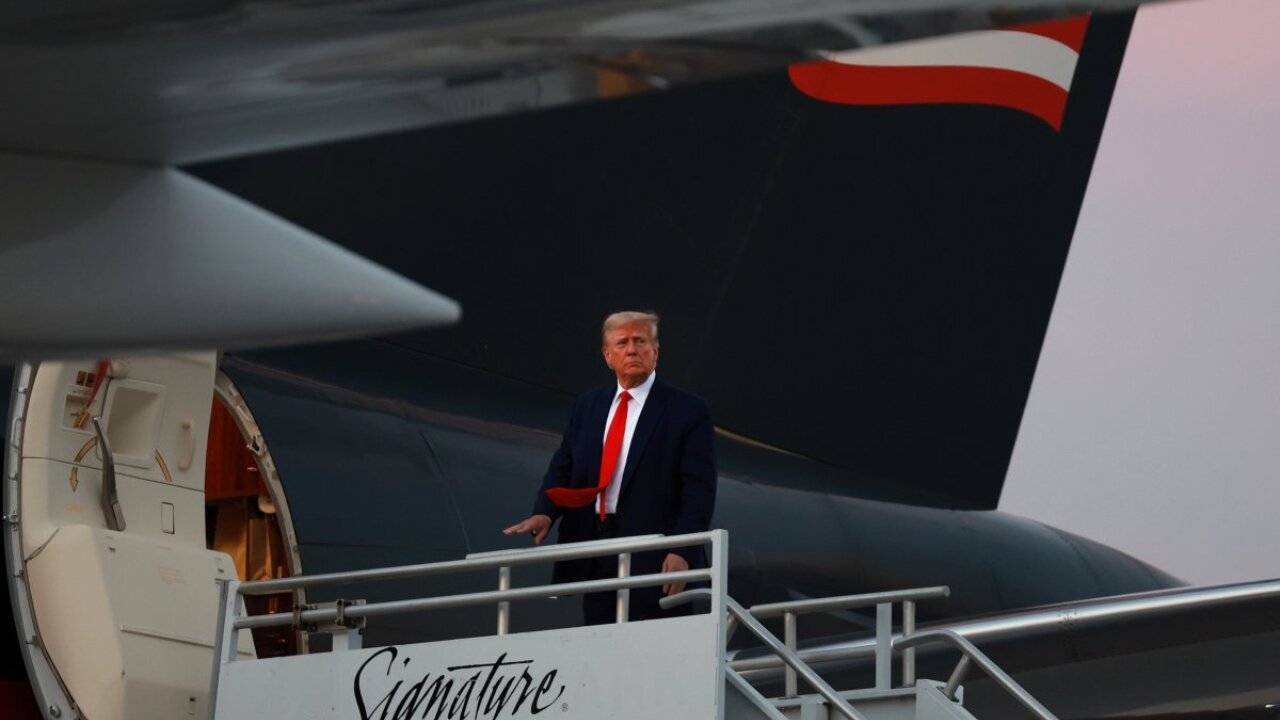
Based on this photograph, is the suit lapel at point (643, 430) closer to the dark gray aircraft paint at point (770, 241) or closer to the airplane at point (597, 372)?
the airplane at point (597, 372)

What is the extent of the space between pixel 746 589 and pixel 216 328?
6140 millimetres

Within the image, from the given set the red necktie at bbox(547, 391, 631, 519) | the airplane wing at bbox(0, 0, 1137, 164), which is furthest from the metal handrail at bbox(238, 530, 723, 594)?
the airplane wing at bbox(0, 0, 1137, 164)

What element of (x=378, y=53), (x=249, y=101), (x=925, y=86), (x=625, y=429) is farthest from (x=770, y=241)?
(x=378, y=53)

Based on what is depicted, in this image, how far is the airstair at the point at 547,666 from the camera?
573 centimetres

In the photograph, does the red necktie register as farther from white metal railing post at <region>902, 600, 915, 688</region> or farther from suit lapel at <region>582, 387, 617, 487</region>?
white metal railing post at <region>902, 600, 915, 688</region>

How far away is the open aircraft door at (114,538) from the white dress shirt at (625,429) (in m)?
1.53

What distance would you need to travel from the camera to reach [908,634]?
6996 mm

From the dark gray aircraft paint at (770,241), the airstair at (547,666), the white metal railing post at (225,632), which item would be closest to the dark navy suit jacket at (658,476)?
the airstair at (547,666)

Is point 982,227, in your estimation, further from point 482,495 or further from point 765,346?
point 482,495

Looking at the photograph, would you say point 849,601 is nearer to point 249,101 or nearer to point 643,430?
point 643,430

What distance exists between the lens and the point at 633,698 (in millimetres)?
5793

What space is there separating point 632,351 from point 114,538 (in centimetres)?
187

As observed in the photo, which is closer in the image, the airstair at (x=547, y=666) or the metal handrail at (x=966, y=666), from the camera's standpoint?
the airstair at (x=547, y=666)

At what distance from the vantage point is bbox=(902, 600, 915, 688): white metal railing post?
6.96m
